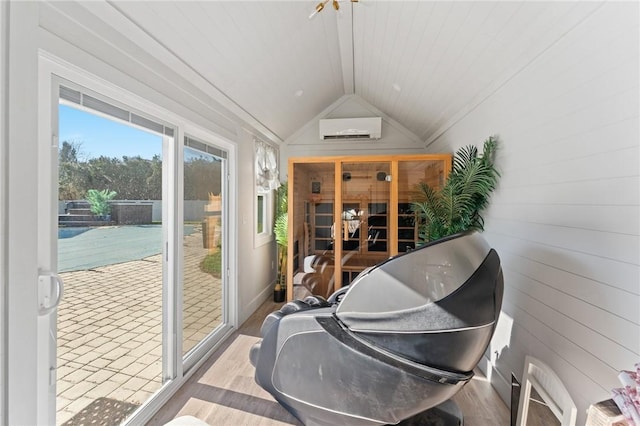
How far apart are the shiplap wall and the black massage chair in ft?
1.42

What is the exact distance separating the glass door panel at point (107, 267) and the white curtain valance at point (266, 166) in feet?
5.33

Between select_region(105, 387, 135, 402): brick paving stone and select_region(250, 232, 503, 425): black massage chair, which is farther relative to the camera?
select_region(105, 387, 135, 402): brick paving stone

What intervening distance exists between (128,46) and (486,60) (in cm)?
236

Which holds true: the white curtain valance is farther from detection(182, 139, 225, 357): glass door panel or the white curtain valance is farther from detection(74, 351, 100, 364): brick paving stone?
detection(74, 351, 100, 364): brick paving stone

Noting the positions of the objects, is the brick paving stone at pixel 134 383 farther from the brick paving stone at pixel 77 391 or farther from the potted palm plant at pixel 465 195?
the potted palm plant at pixel 465 195

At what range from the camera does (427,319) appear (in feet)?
4.14

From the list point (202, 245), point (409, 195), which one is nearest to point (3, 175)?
point (202, 245)

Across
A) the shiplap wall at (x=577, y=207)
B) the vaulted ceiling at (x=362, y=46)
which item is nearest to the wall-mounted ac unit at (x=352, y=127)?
the vaulted ceiling at (x=362, y=46)

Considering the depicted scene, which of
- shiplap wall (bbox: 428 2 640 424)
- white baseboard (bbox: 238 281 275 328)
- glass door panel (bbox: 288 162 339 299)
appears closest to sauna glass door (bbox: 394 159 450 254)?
glass door panel (bbox: 288 162 339 299)

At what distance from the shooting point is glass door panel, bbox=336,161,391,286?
3.48m

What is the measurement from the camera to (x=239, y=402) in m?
1.96

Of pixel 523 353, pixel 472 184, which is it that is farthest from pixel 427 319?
pixel 472 184

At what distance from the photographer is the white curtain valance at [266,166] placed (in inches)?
141

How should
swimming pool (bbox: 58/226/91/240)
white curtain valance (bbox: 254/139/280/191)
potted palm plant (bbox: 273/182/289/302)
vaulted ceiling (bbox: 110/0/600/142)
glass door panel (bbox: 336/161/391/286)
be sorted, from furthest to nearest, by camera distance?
1. potted palm plant (bbox: 273/182/289/302)
2. white curtain valance (bbox: 254/139/280/191)
3. glass door panel (bbox: 336/161/391/286)
4. vaulted ceiling (bbox: 110/0/600/142)
5. swimming pool (bbox: 58/226/91/240)
